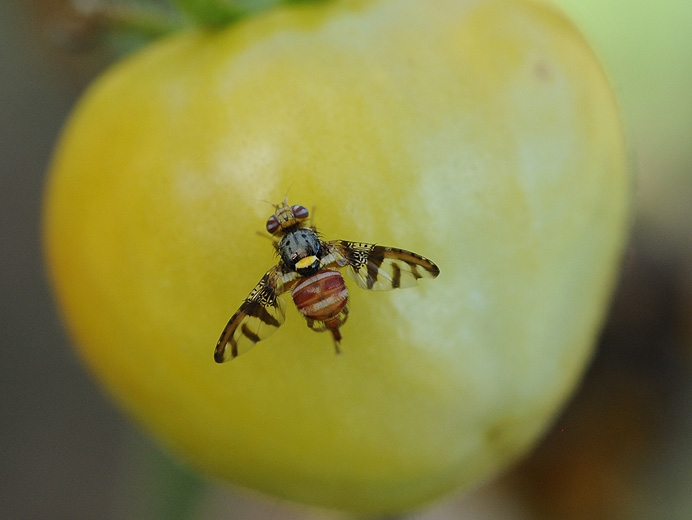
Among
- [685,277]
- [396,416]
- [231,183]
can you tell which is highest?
[685,277]

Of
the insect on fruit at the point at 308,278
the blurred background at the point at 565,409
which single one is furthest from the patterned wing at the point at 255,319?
the blurred background at the point at 565,409

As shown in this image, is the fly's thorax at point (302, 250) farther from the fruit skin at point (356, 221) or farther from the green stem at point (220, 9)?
the green stem at point (220, 9)

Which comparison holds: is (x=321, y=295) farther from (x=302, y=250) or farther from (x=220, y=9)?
(x=220, y=9)

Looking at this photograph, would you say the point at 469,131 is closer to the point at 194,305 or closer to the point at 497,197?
the point at 497,197

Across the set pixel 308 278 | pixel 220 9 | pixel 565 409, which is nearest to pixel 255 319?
pixel 308 278

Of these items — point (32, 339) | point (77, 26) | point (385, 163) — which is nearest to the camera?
point (385, 163)

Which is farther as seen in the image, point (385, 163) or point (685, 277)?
point (685, 277)

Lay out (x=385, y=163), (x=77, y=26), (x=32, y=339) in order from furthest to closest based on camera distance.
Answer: (x=32, y=339)
(x=77, y=26)
(x=385, y=163)

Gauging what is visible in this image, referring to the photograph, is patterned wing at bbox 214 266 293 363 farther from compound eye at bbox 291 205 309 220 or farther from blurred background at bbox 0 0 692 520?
blurred background at bbox 0 0 692 520

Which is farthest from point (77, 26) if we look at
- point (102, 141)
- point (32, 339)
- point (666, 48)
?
point (666, 48)
